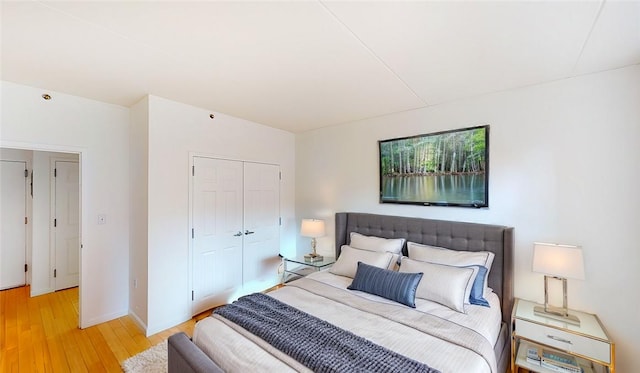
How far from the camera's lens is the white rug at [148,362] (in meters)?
2.18

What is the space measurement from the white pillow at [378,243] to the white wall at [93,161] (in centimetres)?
276

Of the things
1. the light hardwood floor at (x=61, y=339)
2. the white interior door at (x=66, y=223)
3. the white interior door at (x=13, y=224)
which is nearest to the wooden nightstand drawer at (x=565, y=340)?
the light hardwood floor at (x=61, y=339)

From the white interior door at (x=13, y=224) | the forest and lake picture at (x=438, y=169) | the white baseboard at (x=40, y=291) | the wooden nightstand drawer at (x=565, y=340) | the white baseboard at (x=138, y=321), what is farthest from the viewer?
the white interior door at (x=13, y=224)

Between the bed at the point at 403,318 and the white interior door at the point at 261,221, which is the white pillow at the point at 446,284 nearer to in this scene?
the bed at the point at 403,318

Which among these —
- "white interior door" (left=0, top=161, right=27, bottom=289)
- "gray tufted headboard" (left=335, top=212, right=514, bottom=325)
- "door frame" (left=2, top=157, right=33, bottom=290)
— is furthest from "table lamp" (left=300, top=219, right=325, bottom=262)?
"white interior door" (left=0, top=161, right=27, bottom=289)

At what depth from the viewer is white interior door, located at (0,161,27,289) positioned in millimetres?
3803

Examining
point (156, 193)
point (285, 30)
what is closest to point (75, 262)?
point (156, 193)

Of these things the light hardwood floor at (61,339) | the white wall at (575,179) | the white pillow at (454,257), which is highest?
the white wall at (575,179)

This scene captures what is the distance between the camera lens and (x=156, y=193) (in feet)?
9.18

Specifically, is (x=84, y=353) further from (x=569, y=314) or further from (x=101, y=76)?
(x=569, y=314)

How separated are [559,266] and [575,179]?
2.49 feet

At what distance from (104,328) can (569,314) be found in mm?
4418

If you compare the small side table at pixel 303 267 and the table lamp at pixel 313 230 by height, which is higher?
the table lamp at pixel 313 230

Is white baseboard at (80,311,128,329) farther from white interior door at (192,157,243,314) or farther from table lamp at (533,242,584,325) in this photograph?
table lamp at (533,242,584,325)
